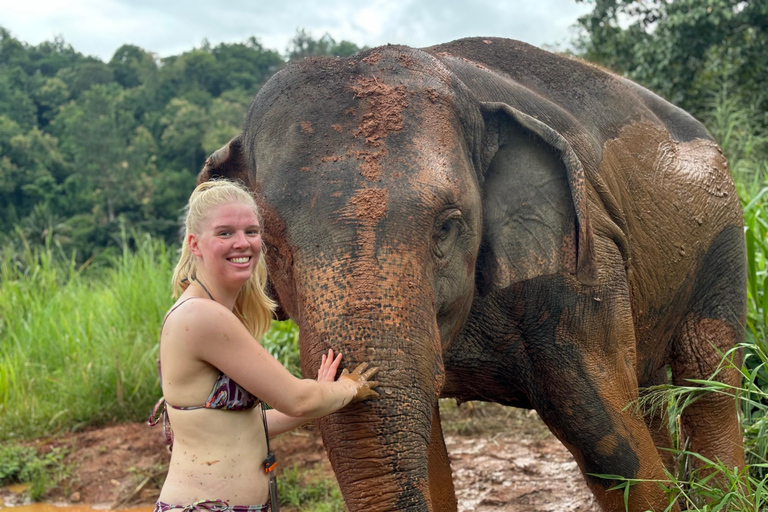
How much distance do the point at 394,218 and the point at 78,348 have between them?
6.09m

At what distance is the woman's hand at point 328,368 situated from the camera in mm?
1802

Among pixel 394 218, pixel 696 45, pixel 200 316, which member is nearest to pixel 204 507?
pixel 200 316

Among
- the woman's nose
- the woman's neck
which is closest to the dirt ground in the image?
the woman's neck

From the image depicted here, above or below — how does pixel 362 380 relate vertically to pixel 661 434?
above

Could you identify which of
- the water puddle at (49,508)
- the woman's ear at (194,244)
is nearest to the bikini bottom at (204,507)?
the woman's ear at (194,244)

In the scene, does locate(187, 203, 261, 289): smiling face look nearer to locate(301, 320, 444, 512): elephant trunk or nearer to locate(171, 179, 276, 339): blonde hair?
locate(171, 179, 276, 339): blonde hair

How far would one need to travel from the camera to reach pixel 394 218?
202 centimetres

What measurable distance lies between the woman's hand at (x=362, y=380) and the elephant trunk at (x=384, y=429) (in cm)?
2

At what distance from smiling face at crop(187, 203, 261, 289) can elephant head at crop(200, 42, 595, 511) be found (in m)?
0.13

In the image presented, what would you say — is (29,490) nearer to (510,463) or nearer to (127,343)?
(127,343)

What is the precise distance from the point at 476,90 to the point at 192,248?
1165 millimetres

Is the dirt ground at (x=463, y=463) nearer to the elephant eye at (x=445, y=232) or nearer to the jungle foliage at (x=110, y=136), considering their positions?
the elephant eye at (x=445, y=232)

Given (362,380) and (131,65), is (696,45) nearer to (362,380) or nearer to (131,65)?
(362,380)

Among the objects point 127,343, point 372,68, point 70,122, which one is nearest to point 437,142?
point 372,68
